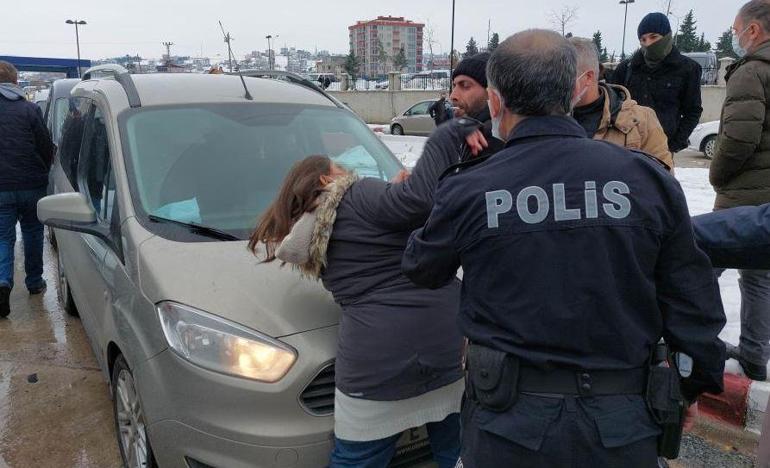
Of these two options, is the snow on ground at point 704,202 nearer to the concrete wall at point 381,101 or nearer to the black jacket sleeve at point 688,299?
the black jacket sleeve at point 688,299

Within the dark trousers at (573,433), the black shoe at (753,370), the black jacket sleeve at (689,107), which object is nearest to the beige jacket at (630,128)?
the black shoe at (753,370)

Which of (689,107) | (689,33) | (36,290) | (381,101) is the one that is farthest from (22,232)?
(689,33)

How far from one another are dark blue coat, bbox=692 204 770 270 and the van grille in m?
1.28

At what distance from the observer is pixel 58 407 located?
3613 mm

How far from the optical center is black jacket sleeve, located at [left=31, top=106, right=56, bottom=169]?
5.22 meters

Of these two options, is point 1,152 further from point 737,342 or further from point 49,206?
point 737,342

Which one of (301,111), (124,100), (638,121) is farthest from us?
(301,111)

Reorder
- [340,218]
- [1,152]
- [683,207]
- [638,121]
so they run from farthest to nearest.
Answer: [1,152]
[638,121]
[340,218]
[683,207]

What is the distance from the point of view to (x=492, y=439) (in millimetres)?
1516

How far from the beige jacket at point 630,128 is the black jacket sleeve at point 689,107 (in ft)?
4.77

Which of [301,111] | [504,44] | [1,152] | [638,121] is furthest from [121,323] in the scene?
[1,152]

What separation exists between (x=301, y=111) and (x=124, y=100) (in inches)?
38.1

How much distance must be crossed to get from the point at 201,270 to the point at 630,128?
6.73 ft

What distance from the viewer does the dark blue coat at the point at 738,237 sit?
175 cm
